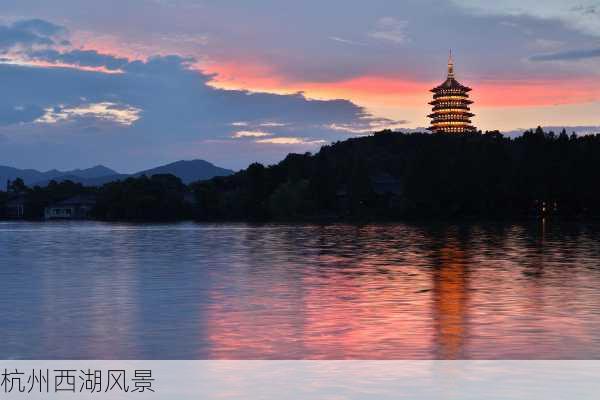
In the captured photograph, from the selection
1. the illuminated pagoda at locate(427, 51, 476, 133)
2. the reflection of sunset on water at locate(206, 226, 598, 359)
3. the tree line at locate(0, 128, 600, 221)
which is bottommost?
the reflection of sunset on water at locate(206, 226, 598, 359)

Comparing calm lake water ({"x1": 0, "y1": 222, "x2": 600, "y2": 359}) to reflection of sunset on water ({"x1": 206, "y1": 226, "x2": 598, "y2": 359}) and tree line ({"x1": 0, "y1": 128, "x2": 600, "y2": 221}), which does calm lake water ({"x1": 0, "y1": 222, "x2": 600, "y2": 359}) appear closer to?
reflection of sunset on water ({"x1": 206, "y1": 226, "x2": 598, "y2": 359})

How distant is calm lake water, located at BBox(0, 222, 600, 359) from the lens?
11.8 meters

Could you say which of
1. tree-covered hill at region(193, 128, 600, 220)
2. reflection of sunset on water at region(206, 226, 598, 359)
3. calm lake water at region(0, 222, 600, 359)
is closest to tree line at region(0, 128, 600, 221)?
tree-covered hill at region(193, 128, 600, 220)

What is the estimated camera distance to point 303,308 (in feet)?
54.4

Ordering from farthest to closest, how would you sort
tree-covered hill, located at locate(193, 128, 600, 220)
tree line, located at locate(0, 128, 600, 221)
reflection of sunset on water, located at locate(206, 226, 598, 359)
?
tree line, located at locate(0, 128, 600, 221) → tree-covered hill, located at locate(193, 128, 600, 220) → reflection of sunset on water, located at locate(206, 226, 598, 359)

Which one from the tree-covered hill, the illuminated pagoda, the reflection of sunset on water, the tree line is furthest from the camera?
the illuminated pagoda

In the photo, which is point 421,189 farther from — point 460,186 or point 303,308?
point 303,308

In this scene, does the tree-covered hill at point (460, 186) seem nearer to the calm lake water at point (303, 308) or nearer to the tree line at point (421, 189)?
the tree line at point (421, 189)

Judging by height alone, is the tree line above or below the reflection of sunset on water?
above

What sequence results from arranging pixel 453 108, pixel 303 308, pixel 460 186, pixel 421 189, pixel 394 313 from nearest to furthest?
pixel 394 313 → pixel 303 308 → pixel 460 186 → pixel 421 189 → pixel 453 108

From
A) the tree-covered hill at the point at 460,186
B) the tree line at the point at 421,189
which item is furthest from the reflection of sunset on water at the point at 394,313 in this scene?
the tree line at the point at 421,189

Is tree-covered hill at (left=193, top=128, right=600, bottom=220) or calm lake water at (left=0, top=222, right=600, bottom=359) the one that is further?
tree-covered hill at (left=193, top=128, right=600, bottom=220)

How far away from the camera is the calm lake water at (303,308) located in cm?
1180

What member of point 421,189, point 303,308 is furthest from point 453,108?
point 303,308
